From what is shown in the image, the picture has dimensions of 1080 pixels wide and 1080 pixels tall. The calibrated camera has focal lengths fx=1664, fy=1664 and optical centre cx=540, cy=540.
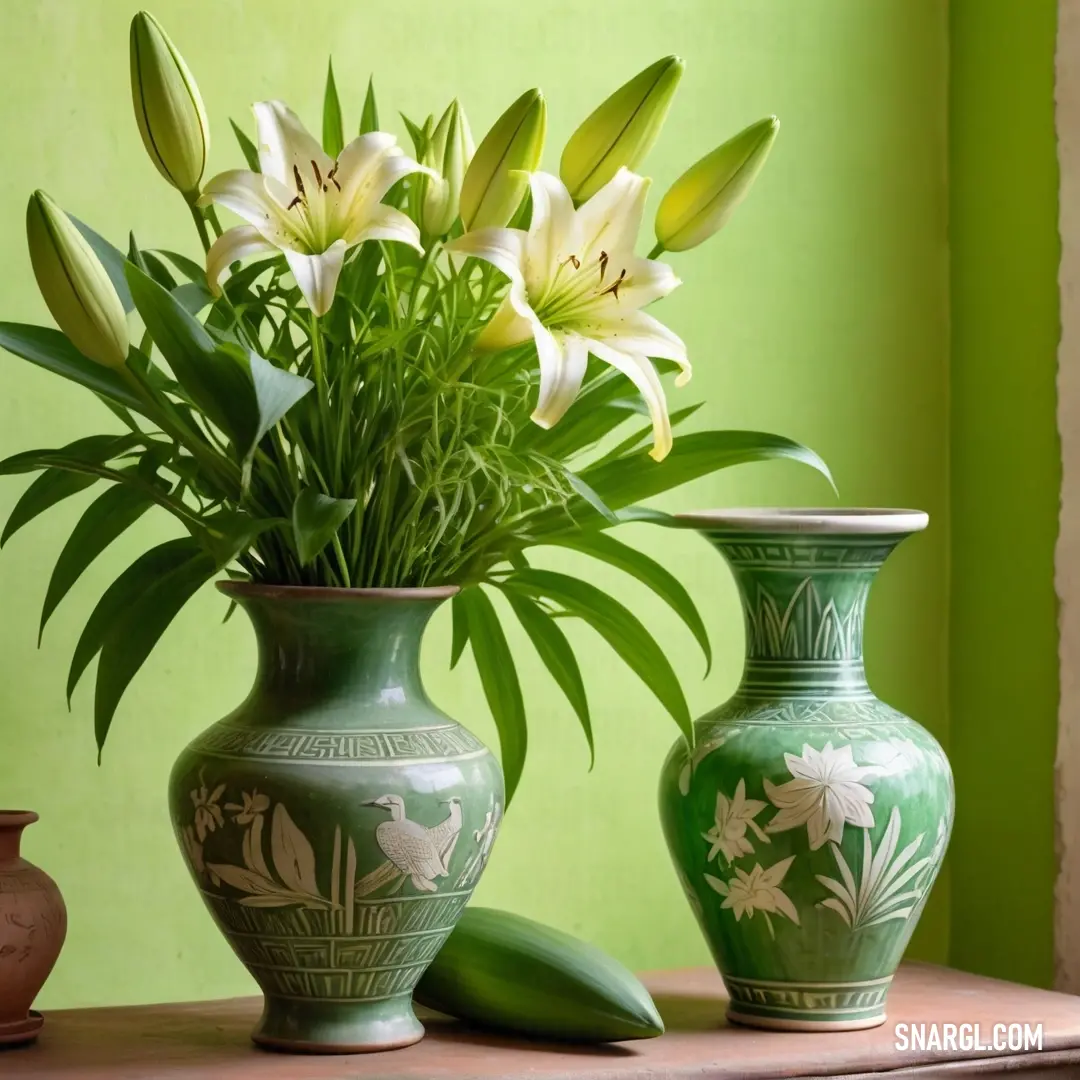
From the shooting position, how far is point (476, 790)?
0.98m

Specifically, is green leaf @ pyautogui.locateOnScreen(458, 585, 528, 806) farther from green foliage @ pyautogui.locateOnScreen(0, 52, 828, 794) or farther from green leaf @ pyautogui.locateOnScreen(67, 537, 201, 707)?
green leaf @ pyautogui.locateOnScreen(67, 537, 201, 707)

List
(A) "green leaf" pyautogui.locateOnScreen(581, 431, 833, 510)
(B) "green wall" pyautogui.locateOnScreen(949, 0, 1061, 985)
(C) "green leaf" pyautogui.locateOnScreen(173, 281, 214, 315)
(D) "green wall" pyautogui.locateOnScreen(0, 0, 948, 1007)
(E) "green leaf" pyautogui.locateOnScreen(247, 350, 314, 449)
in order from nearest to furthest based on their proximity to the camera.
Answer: (E) "green leaf" pyautogui.locateOnScreen(247, 350, 314, 449) < (C) "green leaf" pyautogui.locateOnScreen(173, 281, 214, 315) < (A) "green leaf" pyautogui.locateOnScreen(581, 431, 833, 510) < (D) "green wall" pyautogui.locateOnScreen(0, 0, 948, 1007) < (B) "green wall" pyautogui.locateOnScreen(949, 0, 1061, 985)

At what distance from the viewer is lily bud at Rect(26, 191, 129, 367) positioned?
87 cm

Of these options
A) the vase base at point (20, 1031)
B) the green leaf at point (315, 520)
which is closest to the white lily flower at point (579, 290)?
the green leaf at point (315, 520)

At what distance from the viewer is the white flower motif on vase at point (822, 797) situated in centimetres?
105

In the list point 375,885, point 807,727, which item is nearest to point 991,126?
point 807,727

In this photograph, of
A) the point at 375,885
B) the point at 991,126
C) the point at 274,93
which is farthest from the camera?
the point at 991,126

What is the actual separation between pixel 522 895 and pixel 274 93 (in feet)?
2.18

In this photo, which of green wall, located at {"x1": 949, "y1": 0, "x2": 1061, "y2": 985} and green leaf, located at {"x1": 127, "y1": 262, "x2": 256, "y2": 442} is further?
green wall, located at {"x1": 949, "y1": 0, "x2": 1061, "y2": 985}

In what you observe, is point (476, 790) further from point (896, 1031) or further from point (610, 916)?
point (610, 916)

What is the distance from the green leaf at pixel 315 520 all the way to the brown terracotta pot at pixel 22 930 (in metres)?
0.29

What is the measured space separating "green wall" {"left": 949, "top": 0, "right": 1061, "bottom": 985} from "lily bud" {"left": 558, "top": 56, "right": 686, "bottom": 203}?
58 centimetres

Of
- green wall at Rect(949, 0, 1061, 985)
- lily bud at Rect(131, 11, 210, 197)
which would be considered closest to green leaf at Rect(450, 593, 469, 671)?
lily bud at Rect(131, 11, 210, 197)

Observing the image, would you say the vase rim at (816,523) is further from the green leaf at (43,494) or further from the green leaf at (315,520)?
the green leaf at (43,494)
